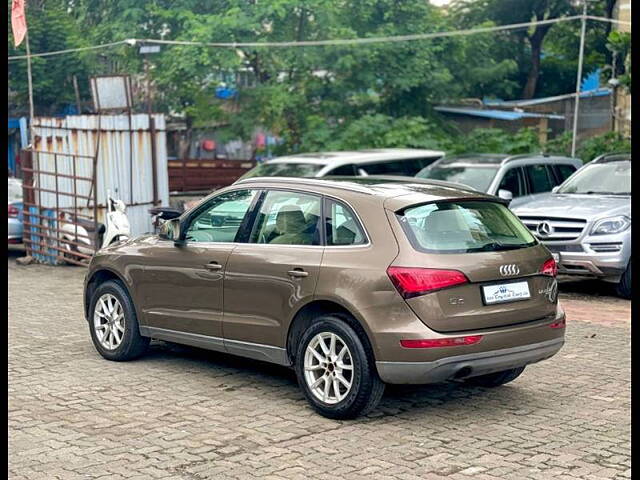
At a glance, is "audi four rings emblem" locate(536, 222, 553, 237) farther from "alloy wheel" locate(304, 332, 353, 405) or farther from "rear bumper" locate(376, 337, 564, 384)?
"alloy wheel" locate(304, 332, 353, 405)

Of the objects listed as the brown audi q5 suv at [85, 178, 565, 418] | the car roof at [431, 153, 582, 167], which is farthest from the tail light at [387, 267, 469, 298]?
the car roof at [431, 153, 582, 167]

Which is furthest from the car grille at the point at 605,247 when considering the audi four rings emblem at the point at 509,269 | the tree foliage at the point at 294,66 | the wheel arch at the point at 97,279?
the tree foliage at the point at 294,66

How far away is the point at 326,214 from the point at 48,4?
23290 millimetres

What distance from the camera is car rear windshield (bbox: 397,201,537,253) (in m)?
6.69

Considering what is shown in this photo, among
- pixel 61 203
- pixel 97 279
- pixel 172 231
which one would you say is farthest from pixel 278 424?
pixel 61 203

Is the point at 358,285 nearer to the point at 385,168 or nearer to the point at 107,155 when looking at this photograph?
the point at 385,168

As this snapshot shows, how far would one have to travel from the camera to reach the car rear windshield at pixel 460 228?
669cm

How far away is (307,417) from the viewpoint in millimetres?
6871

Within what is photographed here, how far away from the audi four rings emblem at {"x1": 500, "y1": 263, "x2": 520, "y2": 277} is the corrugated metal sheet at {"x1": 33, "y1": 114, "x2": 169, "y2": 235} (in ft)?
36.1

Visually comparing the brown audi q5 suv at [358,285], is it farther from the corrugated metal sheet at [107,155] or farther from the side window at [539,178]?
the corrugated metal sheet at [107,155]

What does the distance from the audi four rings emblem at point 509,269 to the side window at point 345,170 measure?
863cm

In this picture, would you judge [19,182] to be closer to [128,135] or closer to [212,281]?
[128,135]

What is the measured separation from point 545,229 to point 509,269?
611cm
